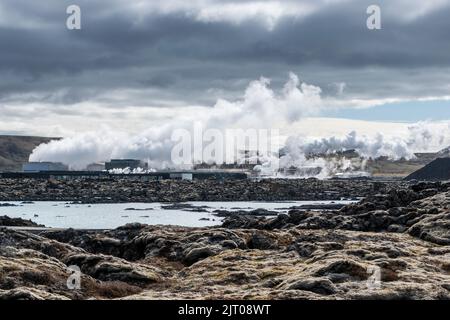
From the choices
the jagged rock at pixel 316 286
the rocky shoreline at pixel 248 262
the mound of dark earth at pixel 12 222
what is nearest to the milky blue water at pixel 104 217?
the mound of dark earth at pixel 12 222

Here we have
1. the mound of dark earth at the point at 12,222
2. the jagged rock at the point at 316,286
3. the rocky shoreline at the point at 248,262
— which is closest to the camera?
the jagged rock at the point at 316,286

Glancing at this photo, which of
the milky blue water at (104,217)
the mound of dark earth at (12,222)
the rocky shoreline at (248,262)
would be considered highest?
the rocky shoreline at (248,262)

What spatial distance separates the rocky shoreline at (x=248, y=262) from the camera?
125ft

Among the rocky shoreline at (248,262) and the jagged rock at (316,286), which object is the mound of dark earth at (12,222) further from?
the jagged rock at (316,286)

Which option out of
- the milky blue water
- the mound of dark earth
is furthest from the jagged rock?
the milky blue water

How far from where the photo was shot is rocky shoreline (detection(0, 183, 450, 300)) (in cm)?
3812

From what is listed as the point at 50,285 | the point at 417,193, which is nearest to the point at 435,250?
the point at 50,285

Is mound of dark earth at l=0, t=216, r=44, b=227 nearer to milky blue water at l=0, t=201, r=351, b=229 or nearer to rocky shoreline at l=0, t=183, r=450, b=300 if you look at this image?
milky blue water at l=0, t=201, r=351, b=229

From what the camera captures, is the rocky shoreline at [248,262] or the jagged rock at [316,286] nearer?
the jagged rock at [316,286]

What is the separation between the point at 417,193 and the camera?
10506cm

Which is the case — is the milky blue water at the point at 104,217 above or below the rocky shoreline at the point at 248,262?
below
